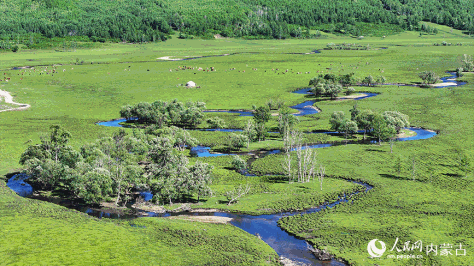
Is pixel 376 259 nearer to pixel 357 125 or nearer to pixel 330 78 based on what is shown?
pixel 357 125

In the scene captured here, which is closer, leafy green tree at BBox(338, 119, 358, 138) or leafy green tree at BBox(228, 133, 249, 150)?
leafy green tree at BBox(228, 133, 249, 150)

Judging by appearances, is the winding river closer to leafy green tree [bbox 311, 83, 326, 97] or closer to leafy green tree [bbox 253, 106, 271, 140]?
leafy green tree [bbox 253, 106, 271, 140]

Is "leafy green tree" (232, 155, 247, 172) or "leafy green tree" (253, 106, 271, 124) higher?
"leafy green tree" (253, 106, 271, 124)

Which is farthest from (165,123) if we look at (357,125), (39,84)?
(39,84)

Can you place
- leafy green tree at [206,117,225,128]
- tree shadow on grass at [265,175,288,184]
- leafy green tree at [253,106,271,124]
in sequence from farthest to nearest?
leafy green tree at [206,117,225,128] < leafy green tree at [253,106,271,124] < tree shadow on grass at [265,175,288,184]

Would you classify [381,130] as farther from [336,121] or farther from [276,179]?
[276,179]

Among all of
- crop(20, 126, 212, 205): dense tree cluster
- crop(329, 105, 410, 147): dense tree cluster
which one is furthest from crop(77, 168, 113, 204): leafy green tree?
crop(329, 105, 410, 147): dense tree cluster

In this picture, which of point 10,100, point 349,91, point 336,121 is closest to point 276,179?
point 336,121

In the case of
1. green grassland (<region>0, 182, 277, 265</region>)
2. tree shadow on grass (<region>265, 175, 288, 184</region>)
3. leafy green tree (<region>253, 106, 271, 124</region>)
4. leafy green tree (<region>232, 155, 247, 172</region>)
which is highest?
leafy green tree (<region>253, 106, 271, 124</region>)

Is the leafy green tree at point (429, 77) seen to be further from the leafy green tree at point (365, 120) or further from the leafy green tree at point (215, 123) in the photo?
the leafy green tree at point (215, 123)
